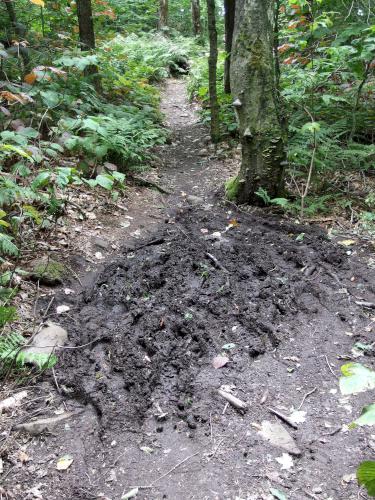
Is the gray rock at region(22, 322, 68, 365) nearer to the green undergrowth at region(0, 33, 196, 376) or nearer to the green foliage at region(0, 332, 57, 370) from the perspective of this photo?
the green foliage at region(0, 332, 57, 370)

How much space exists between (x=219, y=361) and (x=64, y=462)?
129 cm

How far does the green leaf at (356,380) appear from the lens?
1.29 m

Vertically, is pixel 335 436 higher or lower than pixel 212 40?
lower

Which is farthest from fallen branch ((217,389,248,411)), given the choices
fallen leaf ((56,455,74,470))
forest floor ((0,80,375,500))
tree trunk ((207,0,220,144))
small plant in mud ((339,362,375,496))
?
tree trunk ((207,0,220,144))

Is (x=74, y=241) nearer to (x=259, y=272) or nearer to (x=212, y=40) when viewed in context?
(x=259, y=272)

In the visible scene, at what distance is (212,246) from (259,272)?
27.7 inches

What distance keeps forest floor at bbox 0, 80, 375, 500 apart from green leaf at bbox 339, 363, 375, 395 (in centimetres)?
133

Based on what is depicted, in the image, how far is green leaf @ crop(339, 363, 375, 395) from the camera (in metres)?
1.29

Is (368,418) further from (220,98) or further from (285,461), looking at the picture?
(220,98)

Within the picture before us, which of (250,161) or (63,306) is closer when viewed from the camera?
(63,306)

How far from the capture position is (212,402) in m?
2.92

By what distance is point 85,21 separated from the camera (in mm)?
7895

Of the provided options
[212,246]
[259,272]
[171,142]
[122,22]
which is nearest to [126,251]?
[212,246]

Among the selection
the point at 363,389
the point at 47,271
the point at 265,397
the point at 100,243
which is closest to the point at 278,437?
the point at 265,397
